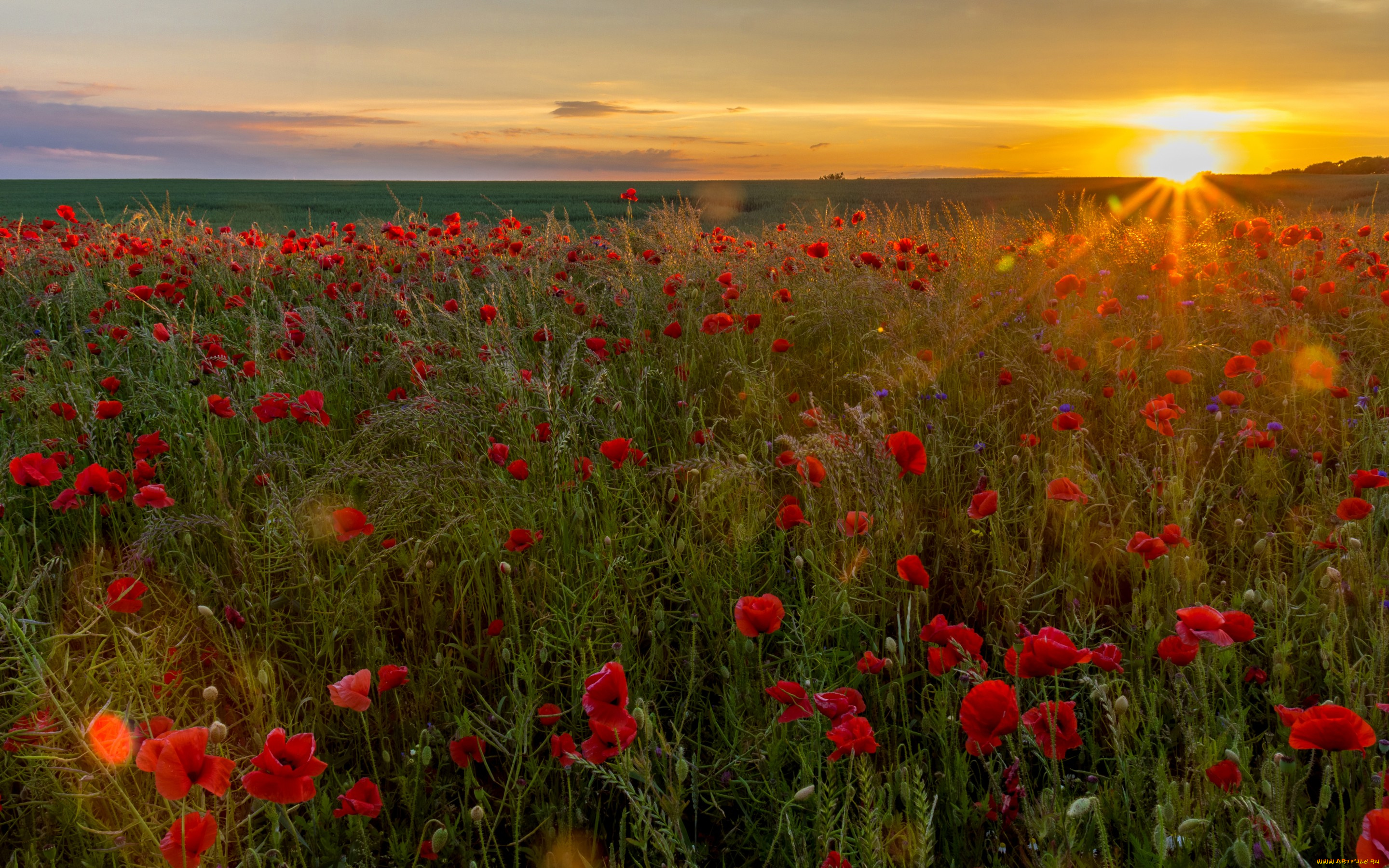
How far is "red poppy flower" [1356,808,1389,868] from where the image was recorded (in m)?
0.89

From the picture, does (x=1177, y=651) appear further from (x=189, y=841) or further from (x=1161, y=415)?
(x=189, y=841)

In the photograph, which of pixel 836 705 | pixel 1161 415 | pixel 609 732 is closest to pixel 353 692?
pixel 609 732

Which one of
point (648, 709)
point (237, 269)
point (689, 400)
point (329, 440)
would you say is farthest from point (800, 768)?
point (237, 269)

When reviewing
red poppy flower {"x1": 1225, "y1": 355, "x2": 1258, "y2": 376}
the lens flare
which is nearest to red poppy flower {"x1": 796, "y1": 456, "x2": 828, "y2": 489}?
the lens flare

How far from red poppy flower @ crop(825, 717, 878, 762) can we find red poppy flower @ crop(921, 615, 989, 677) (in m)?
0.28

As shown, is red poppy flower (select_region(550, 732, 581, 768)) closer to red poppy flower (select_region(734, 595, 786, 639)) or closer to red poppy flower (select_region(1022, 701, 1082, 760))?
red poppy flower (select_region(734, 595, 786, 639))

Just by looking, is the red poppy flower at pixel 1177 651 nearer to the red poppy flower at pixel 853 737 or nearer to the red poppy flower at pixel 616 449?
the red poppy flower at pixel 853 737

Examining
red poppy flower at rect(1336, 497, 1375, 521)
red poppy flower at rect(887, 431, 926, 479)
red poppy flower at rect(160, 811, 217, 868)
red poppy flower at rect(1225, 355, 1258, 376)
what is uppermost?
red poppy flower at rect(1225, 355, 1258, 376)

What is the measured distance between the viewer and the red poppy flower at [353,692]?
49.8 inches

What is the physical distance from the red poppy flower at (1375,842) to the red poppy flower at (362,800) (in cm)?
132

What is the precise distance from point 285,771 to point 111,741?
0.40 m

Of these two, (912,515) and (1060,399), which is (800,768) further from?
(1060,399)

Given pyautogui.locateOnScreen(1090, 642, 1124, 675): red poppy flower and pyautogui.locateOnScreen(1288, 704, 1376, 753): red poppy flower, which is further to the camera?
pyautogui.locateOnScreen(1090, 642, 1124, 675): red poppy flower

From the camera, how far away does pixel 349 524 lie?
176 cm
